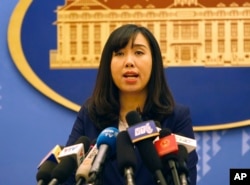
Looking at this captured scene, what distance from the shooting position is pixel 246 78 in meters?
1.76

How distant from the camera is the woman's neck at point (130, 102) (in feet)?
3.46

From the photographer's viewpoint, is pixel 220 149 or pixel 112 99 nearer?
pixel 112 99

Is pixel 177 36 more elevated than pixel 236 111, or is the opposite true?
pixel 177 36

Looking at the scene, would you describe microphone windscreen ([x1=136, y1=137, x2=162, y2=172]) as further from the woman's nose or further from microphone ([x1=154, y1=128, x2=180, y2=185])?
the woman's nose

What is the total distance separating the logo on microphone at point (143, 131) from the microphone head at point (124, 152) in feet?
0.04

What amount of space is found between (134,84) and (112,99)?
0.29ft

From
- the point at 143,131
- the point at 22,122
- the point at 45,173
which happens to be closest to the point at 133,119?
the point at 143,131

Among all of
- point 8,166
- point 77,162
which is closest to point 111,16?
point 8,166

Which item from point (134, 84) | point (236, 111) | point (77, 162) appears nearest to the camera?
point (77, 162)

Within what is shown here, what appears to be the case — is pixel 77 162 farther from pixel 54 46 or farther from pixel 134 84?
pixel 54 46

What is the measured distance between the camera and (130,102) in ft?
3.50

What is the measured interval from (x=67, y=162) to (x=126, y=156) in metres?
0.10

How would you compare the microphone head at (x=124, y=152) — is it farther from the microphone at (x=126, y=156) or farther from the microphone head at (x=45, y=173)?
the microphone head at (x=45, y=173)

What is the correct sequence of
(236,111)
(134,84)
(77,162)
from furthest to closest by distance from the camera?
1. (236,111)
2. (134,84)
3. (77,162)
